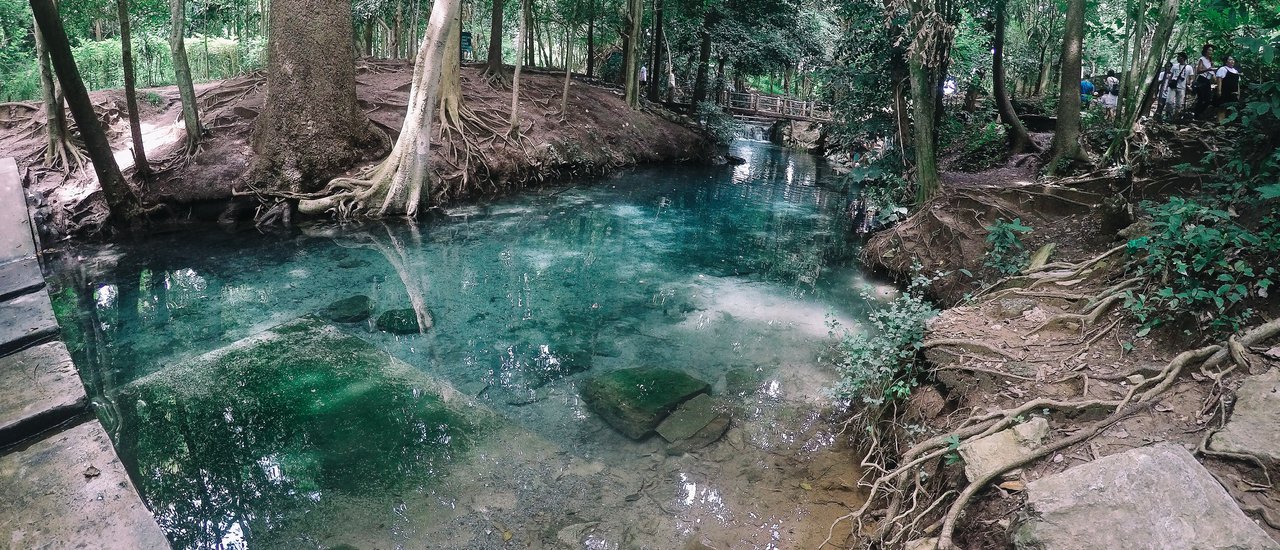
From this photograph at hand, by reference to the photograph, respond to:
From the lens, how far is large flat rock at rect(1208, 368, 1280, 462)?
2.74 meters

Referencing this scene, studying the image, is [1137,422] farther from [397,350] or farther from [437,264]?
[437,264]

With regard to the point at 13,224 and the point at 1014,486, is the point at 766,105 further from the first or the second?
the point at 1014,486

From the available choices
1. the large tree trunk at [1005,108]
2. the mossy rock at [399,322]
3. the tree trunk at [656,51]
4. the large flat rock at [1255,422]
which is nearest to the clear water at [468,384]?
the mossy rock at [399,322]

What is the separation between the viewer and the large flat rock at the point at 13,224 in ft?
18.8

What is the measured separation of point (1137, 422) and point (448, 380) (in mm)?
4829

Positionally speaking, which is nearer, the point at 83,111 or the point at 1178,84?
the point at 83,111

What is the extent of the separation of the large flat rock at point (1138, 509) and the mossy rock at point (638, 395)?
2752 millimetres

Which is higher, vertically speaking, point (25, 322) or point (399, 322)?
point (25, 322)

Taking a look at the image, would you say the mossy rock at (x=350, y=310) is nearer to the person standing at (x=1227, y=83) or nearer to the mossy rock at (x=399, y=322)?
the mossy rock at (x=399, y=322)

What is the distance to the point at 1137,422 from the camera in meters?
3.22

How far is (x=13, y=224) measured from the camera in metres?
6.16

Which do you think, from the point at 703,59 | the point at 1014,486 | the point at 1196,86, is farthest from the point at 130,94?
the point at 703,59

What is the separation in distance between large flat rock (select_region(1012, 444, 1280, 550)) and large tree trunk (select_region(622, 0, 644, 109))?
16.4 meters

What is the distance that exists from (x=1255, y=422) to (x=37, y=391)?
5906 millimetres
